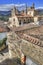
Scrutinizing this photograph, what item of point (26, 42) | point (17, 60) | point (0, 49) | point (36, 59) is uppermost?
point (26, 42)

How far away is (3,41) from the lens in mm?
19922

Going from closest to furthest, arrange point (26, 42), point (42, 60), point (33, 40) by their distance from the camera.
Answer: point (42, 60), point (33, 40), point (26, 42)

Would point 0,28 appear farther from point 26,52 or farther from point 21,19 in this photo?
point 21,19

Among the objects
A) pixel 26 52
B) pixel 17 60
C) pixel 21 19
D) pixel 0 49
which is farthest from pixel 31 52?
pixel 21 19

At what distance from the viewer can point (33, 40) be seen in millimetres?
7141

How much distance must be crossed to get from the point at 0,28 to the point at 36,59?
4913 millimetres

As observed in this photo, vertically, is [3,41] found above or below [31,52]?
below

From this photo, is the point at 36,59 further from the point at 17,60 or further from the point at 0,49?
the point at 0,49

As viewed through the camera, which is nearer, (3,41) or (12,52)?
(12,52)

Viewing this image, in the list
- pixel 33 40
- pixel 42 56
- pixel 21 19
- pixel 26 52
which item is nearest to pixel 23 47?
pixel 26 52

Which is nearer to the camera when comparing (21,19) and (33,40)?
(33,40)

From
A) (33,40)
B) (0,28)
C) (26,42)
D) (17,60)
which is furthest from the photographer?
(0,28)

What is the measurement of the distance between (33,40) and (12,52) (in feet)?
14.9

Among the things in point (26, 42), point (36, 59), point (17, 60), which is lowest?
point (17, 60)
